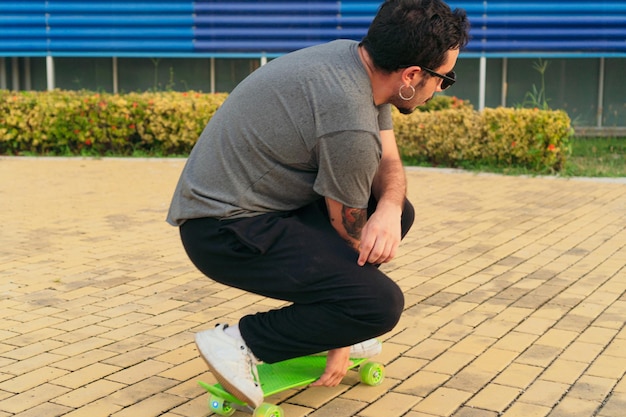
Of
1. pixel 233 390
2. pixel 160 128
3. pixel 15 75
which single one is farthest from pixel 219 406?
pixel 15 75

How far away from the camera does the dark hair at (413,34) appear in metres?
2.88

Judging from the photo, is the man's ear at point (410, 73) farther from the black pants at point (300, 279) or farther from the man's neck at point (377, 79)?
the black pants at point (300, 279)

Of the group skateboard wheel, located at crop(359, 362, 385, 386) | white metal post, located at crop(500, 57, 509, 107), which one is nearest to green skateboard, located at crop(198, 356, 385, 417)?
skateboard wheel, located at crop(359, 362, 385, 386)

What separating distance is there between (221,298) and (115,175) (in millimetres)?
5128

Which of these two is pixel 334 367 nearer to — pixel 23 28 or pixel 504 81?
pixel 504 81

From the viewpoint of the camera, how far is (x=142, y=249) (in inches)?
241

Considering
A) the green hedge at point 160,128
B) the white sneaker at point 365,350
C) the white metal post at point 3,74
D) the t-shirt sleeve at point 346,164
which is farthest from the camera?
the white metal post at point 3,74

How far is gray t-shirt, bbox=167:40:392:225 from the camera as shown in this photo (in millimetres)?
2877

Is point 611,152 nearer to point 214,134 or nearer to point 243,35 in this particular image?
point 243,35

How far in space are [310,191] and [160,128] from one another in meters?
8.28

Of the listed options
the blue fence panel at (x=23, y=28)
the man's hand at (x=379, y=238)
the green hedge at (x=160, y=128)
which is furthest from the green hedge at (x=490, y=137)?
the man's hand at (x=379, y=238)

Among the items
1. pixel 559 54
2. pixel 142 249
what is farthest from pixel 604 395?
pixel 559 54

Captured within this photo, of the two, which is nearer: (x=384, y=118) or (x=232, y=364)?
(x=232, y=364)

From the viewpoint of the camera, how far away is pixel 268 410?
309cm
